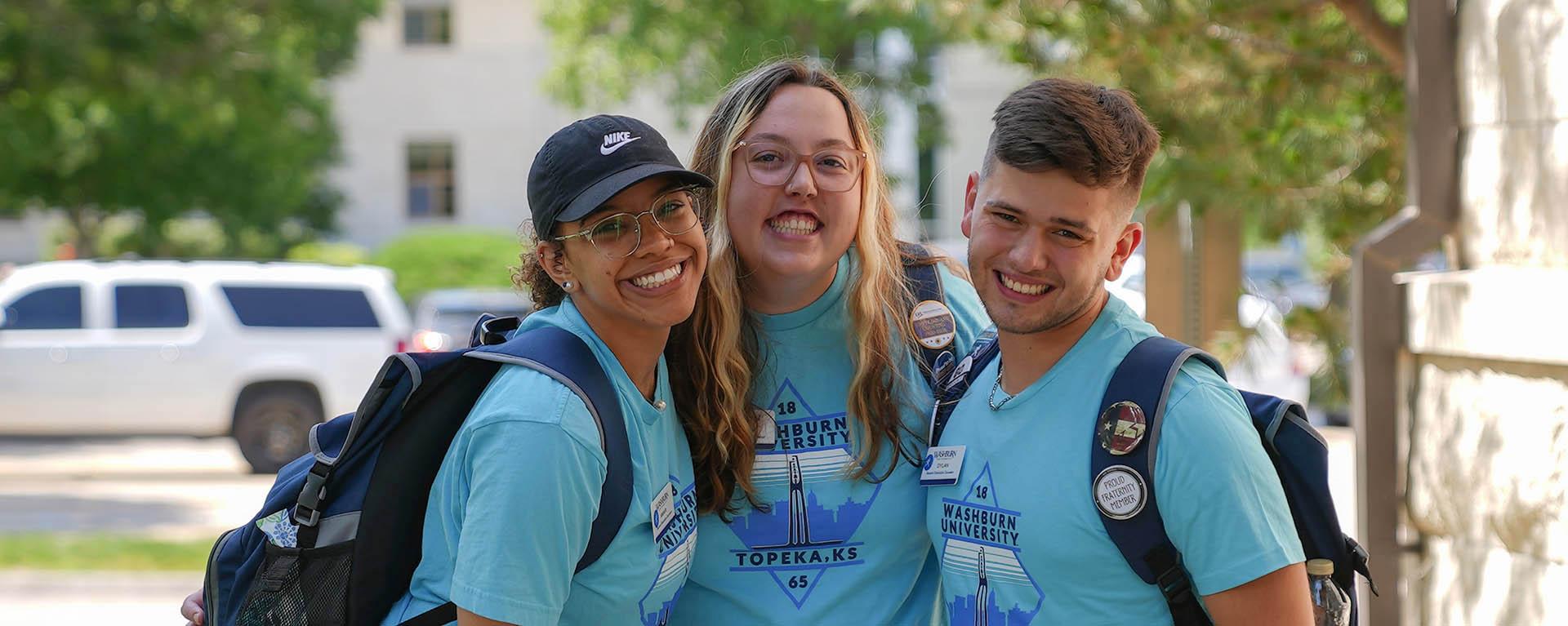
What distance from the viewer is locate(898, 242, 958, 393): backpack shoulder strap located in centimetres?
292

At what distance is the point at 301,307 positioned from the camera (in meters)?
14.6

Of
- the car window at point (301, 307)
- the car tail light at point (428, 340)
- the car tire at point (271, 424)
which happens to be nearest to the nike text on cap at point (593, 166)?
the car tail light at point (428, 340)

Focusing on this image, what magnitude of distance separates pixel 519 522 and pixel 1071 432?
2.93 ft

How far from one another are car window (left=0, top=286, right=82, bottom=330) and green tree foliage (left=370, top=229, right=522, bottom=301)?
11561 mm

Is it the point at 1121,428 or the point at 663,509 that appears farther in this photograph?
the point at 663,509

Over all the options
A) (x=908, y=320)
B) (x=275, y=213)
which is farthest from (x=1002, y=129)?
(x=275, y=213)

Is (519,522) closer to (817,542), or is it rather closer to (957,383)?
(817,542)

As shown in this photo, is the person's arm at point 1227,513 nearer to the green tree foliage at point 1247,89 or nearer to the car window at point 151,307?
the green tree foliage at point 1247,89

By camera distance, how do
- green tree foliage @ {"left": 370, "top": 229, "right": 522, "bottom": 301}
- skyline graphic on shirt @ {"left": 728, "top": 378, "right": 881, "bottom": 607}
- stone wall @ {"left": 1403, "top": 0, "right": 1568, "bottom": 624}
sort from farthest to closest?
green tree foliage @ {"left": 370, "top": 229, "right": 522, "bottom": 301} < stone wall @ {"left": 1403, "top": 0, "right": 1568, "bottom": 624} < skyline graphic on shirt @ {"left": 728, "top": 378, "right": 881, "bottom": 607}

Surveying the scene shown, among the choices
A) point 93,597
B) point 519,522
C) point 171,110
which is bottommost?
point 93,597

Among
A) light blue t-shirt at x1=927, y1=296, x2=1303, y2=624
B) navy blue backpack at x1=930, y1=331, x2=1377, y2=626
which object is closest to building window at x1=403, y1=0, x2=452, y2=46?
light blue t-shirt at x1=927, y1=296, x2=1303, y2=624

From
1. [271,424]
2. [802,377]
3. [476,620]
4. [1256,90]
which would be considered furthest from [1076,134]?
[271,424]

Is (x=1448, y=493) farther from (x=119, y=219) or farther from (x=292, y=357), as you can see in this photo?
(x=119, y=219)

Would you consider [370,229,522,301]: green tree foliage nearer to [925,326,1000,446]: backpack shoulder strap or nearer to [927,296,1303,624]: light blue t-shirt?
[925,326,1000,446]: backpack shoulder strap
